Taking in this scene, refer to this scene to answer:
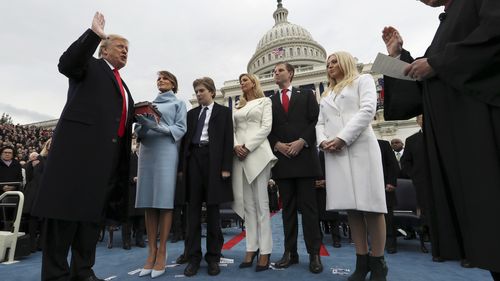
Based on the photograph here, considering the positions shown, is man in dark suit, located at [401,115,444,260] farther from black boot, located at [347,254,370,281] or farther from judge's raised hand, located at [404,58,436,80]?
judge's raised hand, located at [404,58,436,80]

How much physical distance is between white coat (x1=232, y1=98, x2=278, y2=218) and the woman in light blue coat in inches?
24.3

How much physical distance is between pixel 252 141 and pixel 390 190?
8.07 ft

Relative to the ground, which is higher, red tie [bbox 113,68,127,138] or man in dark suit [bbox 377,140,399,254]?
red tie [bbox 113,68,127,138]

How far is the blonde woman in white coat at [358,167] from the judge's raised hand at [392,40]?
2.35 feet

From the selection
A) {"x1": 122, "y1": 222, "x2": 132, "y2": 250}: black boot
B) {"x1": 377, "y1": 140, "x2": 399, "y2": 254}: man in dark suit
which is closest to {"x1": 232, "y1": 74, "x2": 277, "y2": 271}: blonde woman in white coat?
{"x1": 377, "y1": 140, "x2": 399, "y2": 254}: man in dark suit

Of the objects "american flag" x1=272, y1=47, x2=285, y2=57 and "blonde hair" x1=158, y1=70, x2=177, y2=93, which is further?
"american flag" x1=272, y1=47, x2=285, y2=57

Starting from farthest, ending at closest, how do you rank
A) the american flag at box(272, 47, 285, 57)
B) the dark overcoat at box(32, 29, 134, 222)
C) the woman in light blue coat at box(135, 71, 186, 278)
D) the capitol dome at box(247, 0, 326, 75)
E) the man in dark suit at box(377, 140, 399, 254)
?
the american flag at box(272, 47, 285, 57) < the capitol dome at box(247, 0, 326, 75) < the man in dark suit at box(377, 140, 399, 254) < the woman in light blue coat at box(135, 71, 186, 278) < the dark overcoat at box(32, 29, 134, 222)

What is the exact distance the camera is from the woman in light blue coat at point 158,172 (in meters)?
2.57

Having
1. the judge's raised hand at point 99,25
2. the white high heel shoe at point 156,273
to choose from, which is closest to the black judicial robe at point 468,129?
the judge's raised hand at point 99,25

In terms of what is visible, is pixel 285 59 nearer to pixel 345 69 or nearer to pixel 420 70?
pixel 345 69

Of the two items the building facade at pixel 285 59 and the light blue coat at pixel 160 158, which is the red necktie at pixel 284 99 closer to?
the light blue coat at pixel 160 158

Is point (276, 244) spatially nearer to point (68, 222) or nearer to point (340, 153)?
point (340, 153)

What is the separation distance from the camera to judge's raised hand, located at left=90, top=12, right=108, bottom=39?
1.89 metres

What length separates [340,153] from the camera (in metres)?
2.34
